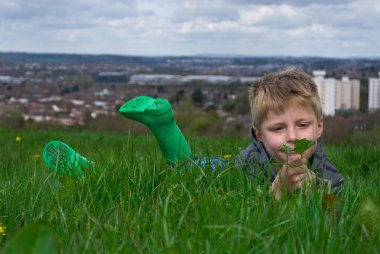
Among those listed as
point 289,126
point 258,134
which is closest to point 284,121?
point 289,126

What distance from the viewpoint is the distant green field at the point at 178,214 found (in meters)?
1.81

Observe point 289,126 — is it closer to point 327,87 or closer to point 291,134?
point 291,134

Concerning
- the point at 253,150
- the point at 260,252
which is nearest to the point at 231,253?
the point at 260,252

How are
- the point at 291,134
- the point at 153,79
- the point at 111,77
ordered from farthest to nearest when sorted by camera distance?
the point at 111,77, the point at 153,79, the point at 291,134

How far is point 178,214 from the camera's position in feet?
7.39


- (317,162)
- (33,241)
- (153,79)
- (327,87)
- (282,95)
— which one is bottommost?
(153,79)

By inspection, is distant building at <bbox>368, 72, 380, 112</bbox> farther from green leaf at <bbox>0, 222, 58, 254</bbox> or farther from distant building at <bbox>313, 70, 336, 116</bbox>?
green leaf at <bbox>0, 222, 58, 254</bbox>

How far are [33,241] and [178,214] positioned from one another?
855mm

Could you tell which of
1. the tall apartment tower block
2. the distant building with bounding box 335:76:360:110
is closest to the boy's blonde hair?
the tall apartment tower block

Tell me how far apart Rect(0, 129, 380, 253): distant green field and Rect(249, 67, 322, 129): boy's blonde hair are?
61cm

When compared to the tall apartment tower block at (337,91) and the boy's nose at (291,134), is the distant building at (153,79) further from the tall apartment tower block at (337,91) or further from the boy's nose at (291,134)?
the boy's nose at (291,134)

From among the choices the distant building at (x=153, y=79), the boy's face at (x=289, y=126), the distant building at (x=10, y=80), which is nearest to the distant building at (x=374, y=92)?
the distant building at (x=153, y=79)

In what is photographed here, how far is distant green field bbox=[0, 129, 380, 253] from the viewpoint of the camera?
1806mm

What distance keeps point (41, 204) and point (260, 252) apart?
3.24 ft
